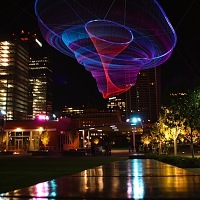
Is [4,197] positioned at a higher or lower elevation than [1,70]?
lower

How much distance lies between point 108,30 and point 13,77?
443 ft

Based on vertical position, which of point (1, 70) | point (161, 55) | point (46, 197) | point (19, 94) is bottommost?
point (46, 197)

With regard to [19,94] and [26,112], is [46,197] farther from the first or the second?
[26,112]

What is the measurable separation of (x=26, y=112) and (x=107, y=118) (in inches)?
1817

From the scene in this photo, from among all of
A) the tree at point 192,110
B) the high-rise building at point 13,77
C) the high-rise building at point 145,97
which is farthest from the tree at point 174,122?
the high-rise building at point 13,77

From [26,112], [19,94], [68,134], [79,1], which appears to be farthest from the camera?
[26,112]

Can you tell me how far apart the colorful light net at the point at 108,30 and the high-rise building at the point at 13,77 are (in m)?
122

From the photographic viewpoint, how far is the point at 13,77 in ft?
539

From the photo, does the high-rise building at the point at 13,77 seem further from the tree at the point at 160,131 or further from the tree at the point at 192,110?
the tree at the point at 192,110

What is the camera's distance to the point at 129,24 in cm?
3294

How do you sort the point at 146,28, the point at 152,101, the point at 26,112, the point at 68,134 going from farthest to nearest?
the point at 26,112, the point at 152,101, the point at 68,134, the point at 146,28

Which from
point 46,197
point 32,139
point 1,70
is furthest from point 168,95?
point 1,70

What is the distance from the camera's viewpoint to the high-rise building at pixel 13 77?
161625 millimetres

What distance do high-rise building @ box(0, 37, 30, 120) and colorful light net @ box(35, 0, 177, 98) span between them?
122367 mm
